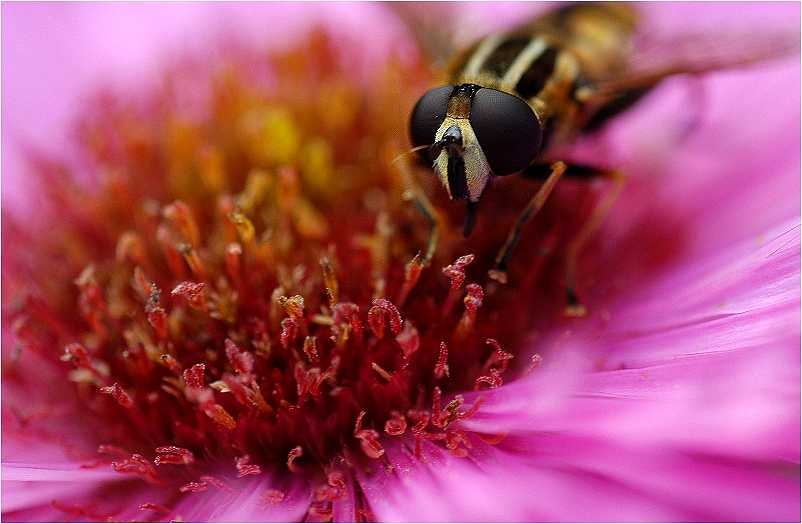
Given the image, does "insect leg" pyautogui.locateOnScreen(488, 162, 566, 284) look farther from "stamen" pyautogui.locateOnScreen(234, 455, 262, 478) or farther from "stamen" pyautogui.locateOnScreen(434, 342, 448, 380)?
"stamen" pyautogui.locateOnScreen(234, 455, 262, 478)

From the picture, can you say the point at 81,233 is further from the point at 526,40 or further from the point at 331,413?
the point at 526,40

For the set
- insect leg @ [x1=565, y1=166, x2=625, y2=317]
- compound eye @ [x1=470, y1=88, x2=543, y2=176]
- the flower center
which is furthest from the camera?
insect leg @ [x1=565, y1=166, x2=625, y2=317]

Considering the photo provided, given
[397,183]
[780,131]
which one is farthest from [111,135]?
[780,131]

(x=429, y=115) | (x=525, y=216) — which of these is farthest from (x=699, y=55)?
(x=429, y=115)

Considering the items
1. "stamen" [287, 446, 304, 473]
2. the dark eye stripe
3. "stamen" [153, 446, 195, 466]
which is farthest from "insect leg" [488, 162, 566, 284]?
"stamen" [153, 446, 195, 466]

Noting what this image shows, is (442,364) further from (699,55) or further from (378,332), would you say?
(699,55)

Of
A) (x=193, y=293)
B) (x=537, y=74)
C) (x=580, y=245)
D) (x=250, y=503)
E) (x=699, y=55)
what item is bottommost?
(x=250, y=503)
